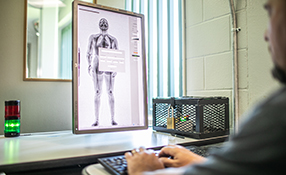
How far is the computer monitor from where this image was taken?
0.98 m

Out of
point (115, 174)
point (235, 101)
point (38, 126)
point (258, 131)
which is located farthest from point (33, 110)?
point (258, 131)

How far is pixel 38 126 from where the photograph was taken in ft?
4.26

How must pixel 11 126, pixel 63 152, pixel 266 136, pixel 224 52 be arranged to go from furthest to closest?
pixel 224 52
pixel 11 126
pixel 63 152
pixel 266 136

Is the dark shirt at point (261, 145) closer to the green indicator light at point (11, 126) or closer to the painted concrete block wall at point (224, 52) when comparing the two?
the painted concrete block wall at point (224, 52)

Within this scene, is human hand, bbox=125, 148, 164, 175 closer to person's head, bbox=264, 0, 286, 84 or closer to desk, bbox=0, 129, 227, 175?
desk, bbox=0, 129, 227, 175

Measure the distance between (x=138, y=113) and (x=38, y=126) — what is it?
1.98ft

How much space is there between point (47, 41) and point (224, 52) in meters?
1.00

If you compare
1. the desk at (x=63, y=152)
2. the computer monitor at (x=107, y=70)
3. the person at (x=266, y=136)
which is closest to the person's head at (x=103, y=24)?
the computer monitor at (x=107, y=70)

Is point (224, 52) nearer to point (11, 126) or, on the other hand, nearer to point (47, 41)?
point (47, 41)

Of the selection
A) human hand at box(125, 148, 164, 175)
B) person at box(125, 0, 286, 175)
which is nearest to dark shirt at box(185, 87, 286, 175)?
person at box(125, 0, 286, 175)

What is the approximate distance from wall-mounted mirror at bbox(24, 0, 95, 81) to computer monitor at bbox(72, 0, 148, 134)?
0.41 m

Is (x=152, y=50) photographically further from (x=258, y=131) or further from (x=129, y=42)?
(x=258, y=131)

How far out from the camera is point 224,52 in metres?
1.27

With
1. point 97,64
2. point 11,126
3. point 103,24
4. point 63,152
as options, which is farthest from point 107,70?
point 11,126
